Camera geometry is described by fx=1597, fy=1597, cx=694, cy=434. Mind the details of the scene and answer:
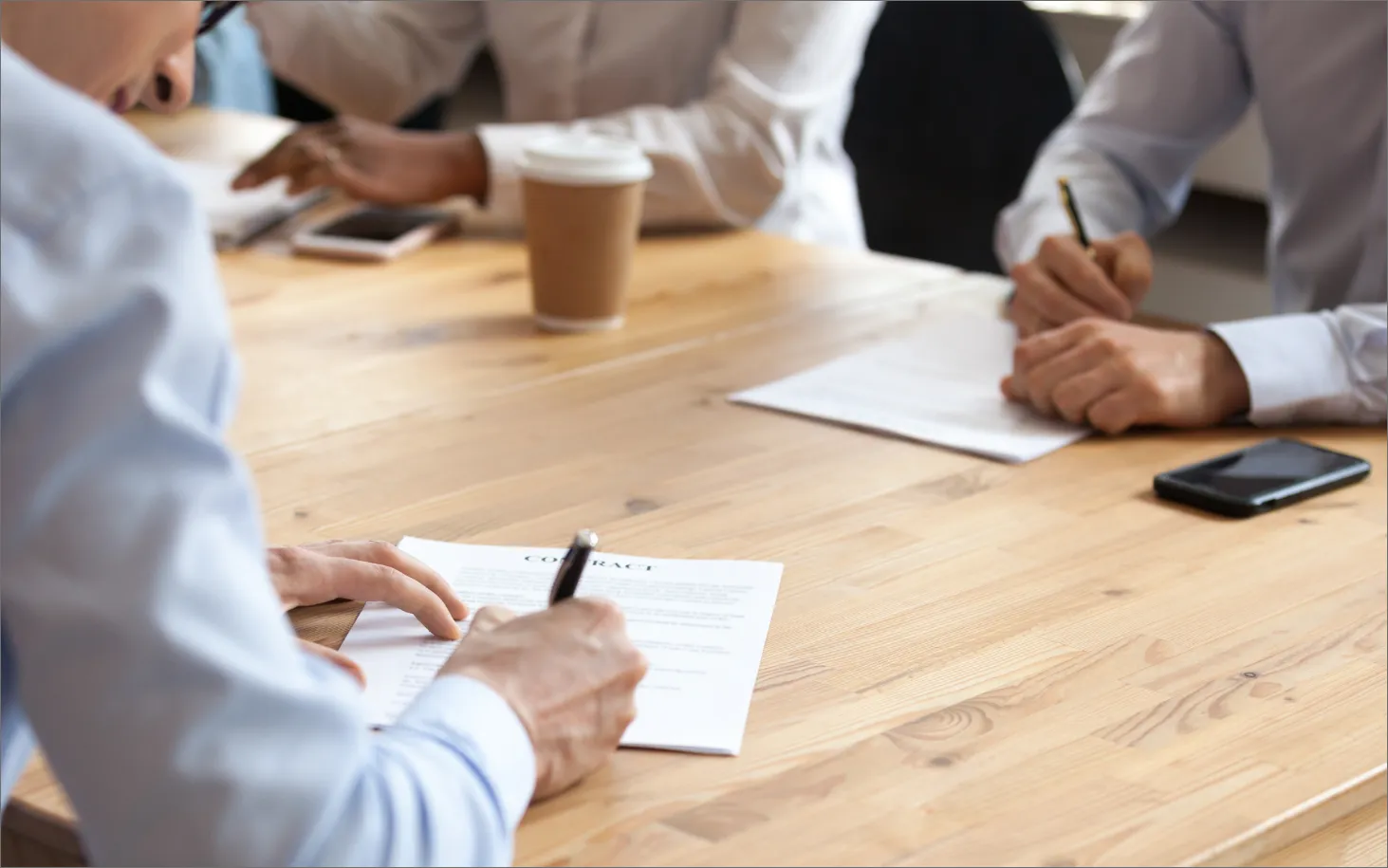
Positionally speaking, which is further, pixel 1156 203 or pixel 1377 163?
pixel 1156 203

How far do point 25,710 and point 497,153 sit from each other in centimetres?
136

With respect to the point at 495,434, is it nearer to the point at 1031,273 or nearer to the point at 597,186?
the point at 597,186

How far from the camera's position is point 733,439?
4.29 ft

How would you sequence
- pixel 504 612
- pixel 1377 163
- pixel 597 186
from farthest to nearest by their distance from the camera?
pixel 1377 163
pixel 597 186
pixel 504 612

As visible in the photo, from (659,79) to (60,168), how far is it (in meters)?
1.64

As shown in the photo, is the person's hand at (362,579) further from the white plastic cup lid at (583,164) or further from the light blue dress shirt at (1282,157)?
the light blue dress shirt at (1282,157)

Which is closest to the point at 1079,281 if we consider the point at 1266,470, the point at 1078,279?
the point at 1078,279

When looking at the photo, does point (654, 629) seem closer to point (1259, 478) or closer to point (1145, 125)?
point (1259, 478)

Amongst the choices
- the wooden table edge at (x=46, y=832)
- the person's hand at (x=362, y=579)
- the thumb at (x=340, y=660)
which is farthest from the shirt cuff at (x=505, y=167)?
the wooden table edge at (x=46, y=832)

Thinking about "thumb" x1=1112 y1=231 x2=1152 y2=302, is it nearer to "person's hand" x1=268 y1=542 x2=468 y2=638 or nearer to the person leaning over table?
"person's hand" x1=268 y1=542 x2=468 y2=638

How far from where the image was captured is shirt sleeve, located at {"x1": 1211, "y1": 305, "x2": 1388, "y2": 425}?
1.37 meters

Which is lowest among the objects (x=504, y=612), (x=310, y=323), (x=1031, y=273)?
(x=310, y=323)

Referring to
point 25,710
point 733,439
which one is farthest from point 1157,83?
point 25,710

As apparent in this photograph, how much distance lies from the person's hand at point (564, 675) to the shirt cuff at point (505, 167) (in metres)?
1.15
